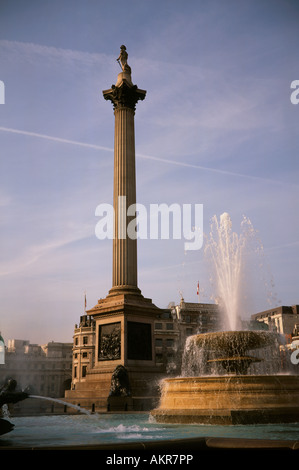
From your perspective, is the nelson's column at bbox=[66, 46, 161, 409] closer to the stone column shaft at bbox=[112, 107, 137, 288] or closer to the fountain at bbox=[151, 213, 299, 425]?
the stone column shaft at bbox=[112, 107, 137, 288]

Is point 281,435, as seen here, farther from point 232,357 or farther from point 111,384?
point 111,384

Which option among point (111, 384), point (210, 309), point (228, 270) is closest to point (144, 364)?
point (111, 384)

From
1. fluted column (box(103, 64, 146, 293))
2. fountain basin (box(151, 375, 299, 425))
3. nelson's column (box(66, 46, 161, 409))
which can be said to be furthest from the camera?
fluted column (box(103, 64, 146, 293))

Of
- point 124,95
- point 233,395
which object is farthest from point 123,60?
point 233,395

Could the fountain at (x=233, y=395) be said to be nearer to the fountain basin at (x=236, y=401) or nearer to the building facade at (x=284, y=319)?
the fountain basin at (x=236, y=401)

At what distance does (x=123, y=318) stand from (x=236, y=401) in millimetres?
18387

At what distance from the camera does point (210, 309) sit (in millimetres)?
84688

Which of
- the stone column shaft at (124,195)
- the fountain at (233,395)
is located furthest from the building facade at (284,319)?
the fountain at (233,395)

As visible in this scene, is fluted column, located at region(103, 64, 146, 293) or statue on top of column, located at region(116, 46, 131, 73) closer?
fluted column, located at region(103, 64, 146, 293)

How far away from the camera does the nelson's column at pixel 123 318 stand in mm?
27609

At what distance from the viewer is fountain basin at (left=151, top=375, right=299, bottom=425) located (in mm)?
12094

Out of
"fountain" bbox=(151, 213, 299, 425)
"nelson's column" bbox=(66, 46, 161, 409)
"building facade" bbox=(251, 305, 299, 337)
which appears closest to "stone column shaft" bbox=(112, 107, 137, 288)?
"nelson's column" bbox=(66, 46, 161, 409)

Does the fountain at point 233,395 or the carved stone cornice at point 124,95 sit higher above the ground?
the carved stone cornice at point 124,95
